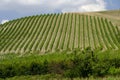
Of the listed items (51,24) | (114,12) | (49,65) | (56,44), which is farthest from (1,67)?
(114,12)

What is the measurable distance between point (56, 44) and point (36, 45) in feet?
12.2

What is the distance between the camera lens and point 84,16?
93625 mm

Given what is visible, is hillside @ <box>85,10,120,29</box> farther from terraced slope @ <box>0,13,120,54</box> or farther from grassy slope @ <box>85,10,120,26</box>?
terraced slope @ <box>0,13,120,54</box>

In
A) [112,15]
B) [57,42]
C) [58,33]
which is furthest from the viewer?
[112,15]

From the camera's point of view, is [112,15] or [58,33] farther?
[112,15]

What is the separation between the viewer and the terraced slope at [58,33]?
6975cm

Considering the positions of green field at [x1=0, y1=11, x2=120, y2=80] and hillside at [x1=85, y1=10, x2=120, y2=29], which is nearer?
green field at [x1=0, y1=11, x2=120, y2=80]

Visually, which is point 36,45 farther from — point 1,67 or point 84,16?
point 1,67

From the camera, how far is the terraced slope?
69.8 m

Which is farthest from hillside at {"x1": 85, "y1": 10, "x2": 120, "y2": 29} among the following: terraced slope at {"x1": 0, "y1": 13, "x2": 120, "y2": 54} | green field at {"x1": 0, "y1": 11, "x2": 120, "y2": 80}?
terraced slope at {"x1": 0, "y1": 13, "x2": 120, "y2": 54}

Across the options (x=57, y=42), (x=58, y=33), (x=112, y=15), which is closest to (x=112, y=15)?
(x=112, y=15)

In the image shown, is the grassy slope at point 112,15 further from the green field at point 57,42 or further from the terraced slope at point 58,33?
the terraced slope at point 58,33

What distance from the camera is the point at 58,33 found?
261 ft

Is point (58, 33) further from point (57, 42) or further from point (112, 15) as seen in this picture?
point (112, 15)
